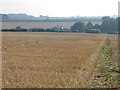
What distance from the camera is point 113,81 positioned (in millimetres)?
18000

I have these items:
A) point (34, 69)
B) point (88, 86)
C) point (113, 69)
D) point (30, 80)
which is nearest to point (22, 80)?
point (30, 80)

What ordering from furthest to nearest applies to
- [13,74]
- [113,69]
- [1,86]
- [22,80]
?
[113,69], [13,74], [22,80], [1,86]

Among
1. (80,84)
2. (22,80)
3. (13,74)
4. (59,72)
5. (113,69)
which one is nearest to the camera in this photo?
(80,84)

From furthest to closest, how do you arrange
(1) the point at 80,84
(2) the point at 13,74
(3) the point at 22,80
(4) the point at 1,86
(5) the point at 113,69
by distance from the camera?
(5) the point at 113,69 → (2) the point at 13,74 → (3) the point at 22,80 → (1) the point at 80,84 → (4) the point at 1,86

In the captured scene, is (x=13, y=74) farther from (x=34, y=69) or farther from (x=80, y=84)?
(x=80, y=84)

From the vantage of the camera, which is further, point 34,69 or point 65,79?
point 34,69

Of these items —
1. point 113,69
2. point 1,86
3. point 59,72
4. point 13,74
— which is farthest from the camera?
point 113,69

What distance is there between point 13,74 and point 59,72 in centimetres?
329

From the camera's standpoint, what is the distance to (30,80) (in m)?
17.9

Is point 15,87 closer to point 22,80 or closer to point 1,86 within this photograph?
point 1,86

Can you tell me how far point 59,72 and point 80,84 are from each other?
5.45m

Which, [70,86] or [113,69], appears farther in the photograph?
[113,69]

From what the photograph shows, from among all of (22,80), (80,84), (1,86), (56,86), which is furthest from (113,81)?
(1,86)

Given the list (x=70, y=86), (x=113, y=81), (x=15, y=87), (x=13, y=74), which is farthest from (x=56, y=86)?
(x=13, y=74)
